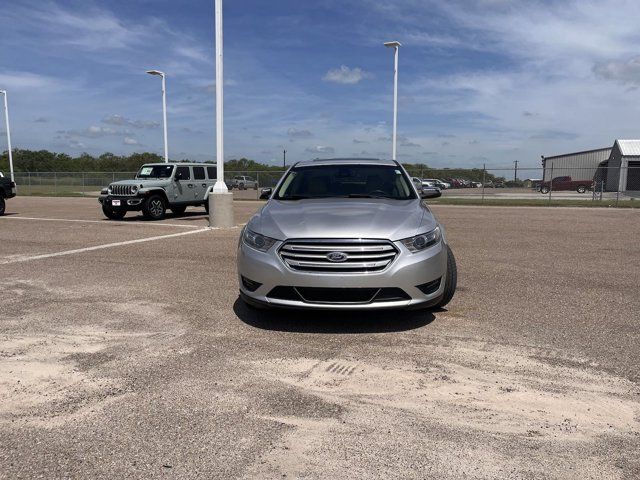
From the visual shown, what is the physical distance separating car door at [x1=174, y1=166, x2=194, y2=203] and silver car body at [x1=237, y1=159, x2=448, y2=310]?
40.3 feet

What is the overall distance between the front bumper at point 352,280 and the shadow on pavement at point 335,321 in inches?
9.8

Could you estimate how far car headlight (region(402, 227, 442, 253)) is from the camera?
434 cm

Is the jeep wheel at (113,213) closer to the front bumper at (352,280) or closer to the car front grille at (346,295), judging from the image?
the front bumper at (352,280)

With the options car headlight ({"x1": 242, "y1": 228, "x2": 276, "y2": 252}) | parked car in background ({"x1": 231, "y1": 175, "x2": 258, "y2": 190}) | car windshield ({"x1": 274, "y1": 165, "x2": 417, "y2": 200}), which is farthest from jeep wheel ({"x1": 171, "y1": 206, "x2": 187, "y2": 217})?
parked car in background ({"x1": 231, "y1": 175, "x2": 258, "y2": 190})

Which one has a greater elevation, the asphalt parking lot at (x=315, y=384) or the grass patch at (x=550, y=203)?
the grass patch at (x=550, y=203)

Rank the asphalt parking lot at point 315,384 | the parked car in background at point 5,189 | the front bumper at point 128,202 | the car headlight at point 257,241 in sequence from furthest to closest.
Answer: the parked car in background at point 5,189 → the front bumper at point 128,202 → the car headlight at point 257,241 → the asphalt parking lot at point 315,384

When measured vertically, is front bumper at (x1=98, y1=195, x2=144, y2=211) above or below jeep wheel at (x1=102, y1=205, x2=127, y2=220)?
above

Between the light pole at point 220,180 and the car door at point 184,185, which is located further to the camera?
the car door at point 184,185

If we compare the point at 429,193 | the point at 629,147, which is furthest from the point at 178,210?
the point at 629,147

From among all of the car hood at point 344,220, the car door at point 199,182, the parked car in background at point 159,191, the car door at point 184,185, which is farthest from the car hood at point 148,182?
the car hood at point 344,220

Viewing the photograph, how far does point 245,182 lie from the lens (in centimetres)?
3328

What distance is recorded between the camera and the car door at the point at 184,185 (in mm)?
16203

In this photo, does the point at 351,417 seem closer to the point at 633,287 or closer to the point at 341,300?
the point at 341,300

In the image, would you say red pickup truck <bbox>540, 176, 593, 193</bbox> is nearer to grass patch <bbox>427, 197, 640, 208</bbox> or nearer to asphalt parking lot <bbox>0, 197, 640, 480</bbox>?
grass patch <bbox>427, 197, 640, 208</bbox>
